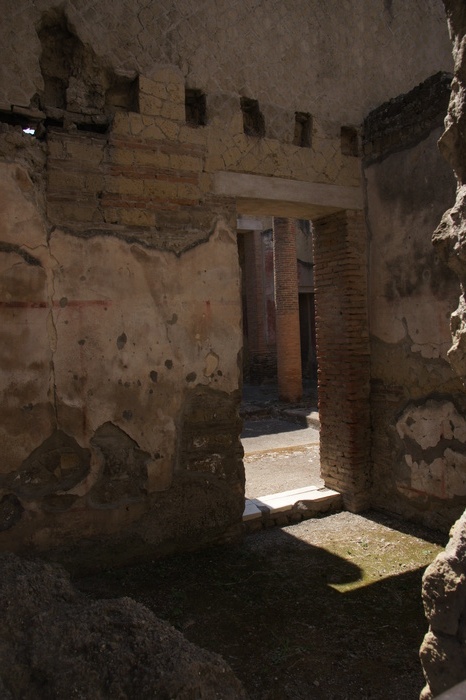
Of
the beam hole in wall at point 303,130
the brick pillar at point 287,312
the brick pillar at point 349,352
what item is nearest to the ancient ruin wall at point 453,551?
the beam hole in wall at point 303,130

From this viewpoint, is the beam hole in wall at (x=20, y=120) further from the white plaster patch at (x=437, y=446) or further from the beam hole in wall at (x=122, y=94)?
the white plaster patch at (x=437, y=446)

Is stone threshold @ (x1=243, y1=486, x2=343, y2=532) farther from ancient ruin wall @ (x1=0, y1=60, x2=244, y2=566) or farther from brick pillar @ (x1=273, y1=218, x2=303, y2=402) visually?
brick pillar @ (x1=273, y1=218, x2=303, y2=402)

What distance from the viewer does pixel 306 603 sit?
336 cm

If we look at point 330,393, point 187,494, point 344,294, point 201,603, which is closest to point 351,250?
point 344,294

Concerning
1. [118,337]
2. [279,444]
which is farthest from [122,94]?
[279,444]

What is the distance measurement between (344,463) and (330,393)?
633 millimetres

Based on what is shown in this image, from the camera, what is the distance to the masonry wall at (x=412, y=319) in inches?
166

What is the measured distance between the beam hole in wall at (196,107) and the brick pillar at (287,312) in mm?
7814

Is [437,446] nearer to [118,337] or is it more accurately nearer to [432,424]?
[432,424]

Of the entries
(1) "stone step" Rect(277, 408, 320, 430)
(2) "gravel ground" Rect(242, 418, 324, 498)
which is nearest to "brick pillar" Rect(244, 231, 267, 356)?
(1) "stone step" Rect(277, 408, 320, 430)

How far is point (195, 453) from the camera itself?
409 cm

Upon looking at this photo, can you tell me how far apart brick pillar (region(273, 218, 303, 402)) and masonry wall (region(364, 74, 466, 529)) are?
6923 mm

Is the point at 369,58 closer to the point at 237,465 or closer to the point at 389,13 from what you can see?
the point at 389,13

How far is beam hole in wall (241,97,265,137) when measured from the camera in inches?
174
